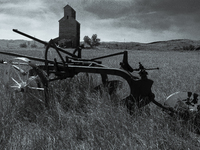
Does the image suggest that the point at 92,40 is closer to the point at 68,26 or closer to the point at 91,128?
the point at 68,26

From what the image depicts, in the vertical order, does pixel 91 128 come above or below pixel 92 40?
below

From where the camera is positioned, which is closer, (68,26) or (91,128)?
(91,128)

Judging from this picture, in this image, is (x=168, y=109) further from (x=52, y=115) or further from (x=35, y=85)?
(x=35, y=85)

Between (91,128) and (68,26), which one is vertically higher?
(68,26)

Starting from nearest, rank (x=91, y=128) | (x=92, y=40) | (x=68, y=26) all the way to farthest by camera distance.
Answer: (x=91, y=128), (x=68, y=26), (x=92, y=40)

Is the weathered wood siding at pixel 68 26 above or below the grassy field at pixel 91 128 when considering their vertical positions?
above

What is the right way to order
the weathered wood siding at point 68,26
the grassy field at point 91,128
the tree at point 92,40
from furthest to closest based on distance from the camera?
the tree at point 92,40 < the weathered wood siding at point 68,26 < the grassy field at point 91,128

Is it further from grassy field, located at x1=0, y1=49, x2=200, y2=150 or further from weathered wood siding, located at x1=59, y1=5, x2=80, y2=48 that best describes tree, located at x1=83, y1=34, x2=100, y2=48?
grassy field, located at x1=0, y1=49, x2=200, y2=150

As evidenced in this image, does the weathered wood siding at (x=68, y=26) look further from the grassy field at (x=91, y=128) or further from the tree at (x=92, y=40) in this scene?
the grassy field at (x=91, y=128)

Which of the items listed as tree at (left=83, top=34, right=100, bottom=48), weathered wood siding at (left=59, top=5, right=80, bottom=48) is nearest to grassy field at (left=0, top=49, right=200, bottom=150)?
weathered wood siding at (left=59, top=5, right=80, bottom=48)

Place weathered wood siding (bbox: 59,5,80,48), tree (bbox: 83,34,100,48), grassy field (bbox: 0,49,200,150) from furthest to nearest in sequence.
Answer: tree (bbox: 83,34,100,48) → weathered wood siding (bbox: 59,5,80,48) → grassy field (bbox: 0,49,200,150)

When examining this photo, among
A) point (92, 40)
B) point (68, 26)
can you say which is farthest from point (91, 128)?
point (92, 40)

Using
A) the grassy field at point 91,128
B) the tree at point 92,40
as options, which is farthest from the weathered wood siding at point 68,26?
the grassy field at point 91,128

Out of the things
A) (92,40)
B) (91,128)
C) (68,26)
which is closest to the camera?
(91,128)
